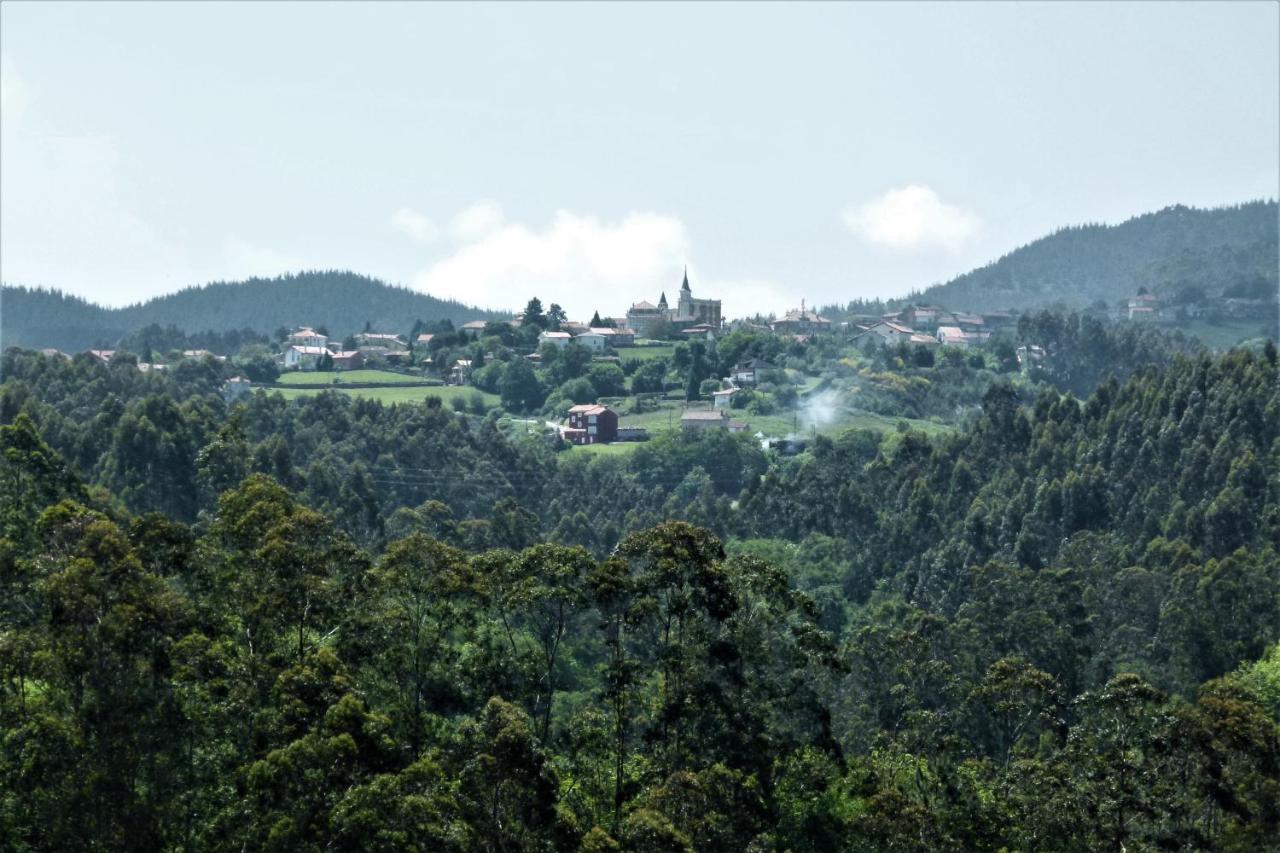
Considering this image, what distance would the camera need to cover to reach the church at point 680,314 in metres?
173

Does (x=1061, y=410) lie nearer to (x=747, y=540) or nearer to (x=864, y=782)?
(x=747, y=540)

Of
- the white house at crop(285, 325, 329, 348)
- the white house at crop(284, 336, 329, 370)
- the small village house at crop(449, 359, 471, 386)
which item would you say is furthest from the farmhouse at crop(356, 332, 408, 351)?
the small village house at crop(449, 359, 471, 386)

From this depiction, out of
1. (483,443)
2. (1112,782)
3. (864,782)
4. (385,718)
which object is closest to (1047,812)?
(1112,782)

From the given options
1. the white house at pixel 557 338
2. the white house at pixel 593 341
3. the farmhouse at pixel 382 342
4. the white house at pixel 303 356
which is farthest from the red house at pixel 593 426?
the farmhouse at pixel 382 342

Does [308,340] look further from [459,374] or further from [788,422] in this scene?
[788,422]

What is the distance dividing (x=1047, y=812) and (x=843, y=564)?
172 feet

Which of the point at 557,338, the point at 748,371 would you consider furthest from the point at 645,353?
the point at 748,371

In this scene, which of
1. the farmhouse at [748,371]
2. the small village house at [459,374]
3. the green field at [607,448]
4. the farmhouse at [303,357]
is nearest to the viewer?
the green field at [607,448]

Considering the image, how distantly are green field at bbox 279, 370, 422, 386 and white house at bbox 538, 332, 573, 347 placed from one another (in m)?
12.2

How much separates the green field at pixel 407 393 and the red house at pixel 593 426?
11602 mm

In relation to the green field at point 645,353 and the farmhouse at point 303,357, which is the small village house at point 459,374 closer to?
the farmhouse at point 303,357

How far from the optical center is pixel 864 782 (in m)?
42.6

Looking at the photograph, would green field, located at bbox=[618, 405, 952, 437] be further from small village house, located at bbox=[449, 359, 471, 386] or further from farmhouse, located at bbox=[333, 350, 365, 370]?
farmhouse, located at bbox=[333, 350, 365, 370]

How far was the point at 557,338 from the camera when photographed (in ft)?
518
